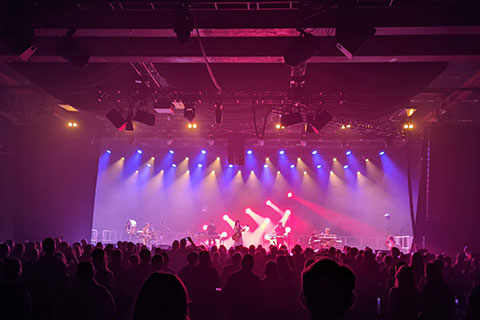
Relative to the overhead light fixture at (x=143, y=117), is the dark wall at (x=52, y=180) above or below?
below

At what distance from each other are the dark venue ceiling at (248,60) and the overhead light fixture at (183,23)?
358 millimetres

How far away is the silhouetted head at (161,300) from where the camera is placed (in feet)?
7.49

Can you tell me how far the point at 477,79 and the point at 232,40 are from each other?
24.2 feet

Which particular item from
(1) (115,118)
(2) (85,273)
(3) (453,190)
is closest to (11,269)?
(2) (85,273)

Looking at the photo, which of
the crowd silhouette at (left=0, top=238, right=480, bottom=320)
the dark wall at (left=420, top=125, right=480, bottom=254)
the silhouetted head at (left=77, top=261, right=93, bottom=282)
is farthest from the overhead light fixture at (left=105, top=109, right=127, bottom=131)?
the dark wall at (left=420, top=125, right=480, bottom=254)

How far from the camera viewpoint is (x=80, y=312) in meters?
4.50

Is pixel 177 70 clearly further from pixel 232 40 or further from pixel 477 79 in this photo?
pixel 477 79

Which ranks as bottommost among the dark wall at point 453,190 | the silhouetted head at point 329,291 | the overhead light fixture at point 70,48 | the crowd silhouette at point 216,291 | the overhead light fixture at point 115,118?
the crowd silhouette at point 216,291

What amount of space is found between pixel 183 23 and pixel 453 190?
10.6 meters

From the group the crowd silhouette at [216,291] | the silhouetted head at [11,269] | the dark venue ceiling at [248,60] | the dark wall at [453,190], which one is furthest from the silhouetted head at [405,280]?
the dark wall at [453,190]

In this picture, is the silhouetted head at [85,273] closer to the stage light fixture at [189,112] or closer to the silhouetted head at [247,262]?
the silhouetted head at [247,262]

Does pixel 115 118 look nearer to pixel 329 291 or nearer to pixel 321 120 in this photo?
pixel 321 120

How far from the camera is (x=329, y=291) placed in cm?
211

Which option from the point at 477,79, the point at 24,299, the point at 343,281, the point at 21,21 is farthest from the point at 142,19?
the point at 477,79
